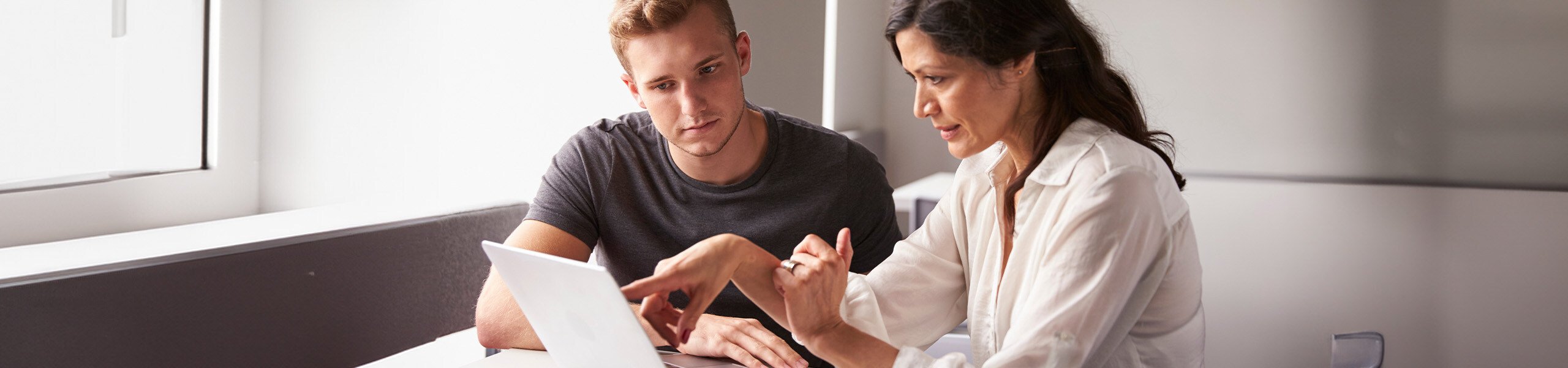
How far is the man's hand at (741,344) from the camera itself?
1257 millimetres

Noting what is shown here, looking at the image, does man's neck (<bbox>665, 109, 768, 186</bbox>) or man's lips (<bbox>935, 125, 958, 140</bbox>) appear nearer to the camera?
man's lips (<bbox>935, 125, 958, 140</bbox>)

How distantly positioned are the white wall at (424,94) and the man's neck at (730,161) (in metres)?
0.66

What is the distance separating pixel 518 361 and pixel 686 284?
0.41 meters

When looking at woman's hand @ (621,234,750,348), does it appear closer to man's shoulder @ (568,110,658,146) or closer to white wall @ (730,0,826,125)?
man's shoulder @ (568,110,658,146)

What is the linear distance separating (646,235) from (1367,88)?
1616 mm

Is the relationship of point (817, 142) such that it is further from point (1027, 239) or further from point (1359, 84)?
point (1359, 84)

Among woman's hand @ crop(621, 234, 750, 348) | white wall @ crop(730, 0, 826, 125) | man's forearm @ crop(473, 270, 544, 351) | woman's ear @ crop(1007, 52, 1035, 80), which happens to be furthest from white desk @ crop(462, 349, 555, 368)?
white wall @ crop(730, 0, 826, 125)

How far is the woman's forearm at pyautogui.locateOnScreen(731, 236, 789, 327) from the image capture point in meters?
1.14

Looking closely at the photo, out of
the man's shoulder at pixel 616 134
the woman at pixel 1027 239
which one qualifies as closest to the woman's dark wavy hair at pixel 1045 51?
the woman at pixel 1027 239

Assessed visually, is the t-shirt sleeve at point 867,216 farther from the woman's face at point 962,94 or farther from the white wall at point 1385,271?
the white wall at point 1385,271

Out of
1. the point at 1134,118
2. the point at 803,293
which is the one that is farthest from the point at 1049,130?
the point at 803,293

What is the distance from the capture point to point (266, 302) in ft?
4.78

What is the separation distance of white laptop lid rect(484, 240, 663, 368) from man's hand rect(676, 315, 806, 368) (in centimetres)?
25

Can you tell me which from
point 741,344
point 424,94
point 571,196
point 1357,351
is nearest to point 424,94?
point 424,94
